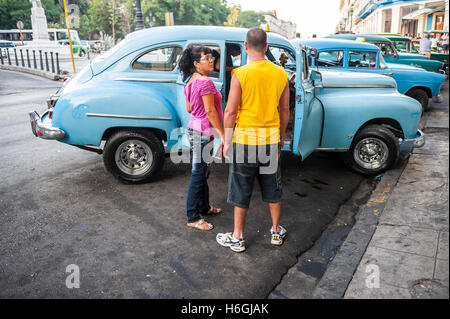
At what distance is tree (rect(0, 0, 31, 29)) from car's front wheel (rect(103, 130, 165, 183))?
6229cm

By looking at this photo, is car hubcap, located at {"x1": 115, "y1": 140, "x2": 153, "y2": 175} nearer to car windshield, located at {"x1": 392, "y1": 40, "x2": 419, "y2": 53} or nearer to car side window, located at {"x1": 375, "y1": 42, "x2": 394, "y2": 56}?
car side window, located at {"x1": 375, "y1": 42, "x2": 394, "y2": 56}

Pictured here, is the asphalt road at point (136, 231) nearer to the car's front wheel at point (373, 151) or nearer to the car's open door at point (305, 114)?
the car's front wheel at point (373, 151)

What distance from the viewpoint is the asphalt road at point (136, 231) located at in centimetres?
315

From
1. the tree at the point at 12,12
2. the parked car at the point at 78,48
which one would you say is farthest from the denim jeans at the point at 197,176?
the tree at the point at 12,12

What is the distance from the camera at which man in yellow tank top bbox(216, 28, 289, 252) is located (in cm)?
311

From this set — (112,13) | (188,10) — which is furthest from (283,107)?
(188,10)

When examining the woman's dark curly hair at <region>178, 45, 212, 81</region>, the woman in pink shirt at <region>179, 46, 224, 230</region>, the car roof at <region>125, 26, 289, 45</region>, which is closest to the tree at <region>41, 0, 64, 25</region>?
the car roof at <region>125, 26, 289, 45</region>

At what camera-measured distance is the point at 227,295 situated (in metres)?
3.01

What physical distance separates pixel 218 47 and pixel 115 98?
4.89 ft

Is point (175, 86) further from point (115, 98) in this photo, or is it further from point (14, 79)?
point (14, 79)

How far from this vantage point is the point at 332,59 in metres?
8.11

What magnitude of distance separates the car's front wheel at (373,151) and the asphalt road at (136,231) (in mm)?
254

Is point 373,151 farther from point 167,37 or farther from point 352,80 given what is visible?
point 167,37

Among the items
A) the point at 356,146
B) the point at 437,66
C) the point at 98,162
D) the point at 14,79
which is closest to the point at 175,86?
the point at 98,162
